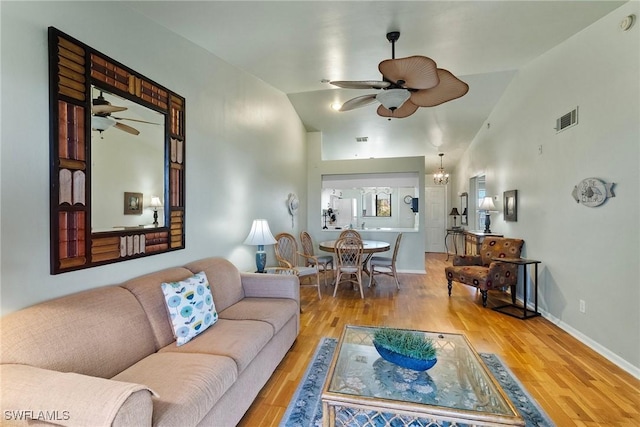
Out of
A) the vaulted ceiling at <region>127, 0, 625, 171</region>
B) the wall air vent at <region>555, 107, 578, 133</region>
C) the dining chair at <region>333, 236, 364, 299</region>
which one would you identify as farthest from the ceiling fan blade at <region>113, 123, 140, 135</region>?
the wall air vent at <region>555, 107, 578, 133</region>

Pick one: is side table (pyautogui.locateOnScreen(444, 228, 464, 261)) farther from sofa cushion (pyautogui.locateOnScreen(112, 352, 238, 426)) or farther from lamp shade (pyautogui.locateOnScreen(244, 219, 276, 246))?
sofa cushion (pyautogui.locateOnScreen(112, 352, 238, 426))

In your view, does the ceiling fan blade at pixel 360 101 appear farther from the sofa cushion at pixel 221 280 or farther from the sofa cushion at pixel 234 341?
the sofa cushion at pixel 234 341

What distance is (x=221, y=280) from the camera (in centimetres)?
255

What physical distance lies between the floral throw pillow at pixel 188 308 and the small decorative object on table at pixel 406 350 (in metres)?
1.15

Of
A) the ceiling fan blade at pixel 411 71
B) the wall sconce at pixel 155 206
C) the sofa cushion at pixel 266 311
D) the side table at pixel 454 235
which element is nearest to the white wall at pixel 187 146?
the wall sconce at pixel 155 206

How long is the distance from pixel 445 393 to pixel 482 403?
0.55 ft

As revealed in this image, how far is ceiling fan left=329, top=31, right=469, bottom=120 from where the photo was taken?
220 centimetres

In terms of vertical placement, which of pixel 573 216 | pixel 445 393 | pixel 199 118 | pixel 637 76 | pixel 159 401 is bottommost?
pixel 445 393

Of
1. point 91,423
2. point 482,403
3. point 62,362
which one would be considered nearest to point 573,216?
point 482,403

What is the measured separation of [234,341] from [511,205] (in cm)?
431

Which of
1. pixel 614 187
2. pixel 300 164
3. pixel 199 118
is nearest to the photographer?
pixel 614 187

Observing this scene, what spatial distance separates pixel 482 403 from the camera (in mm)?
1383

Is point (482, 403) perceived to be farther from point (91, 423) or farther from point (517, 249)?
point (517, 249)

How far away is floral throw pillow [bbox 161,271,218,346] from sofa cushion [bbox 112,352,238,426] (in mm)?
176
